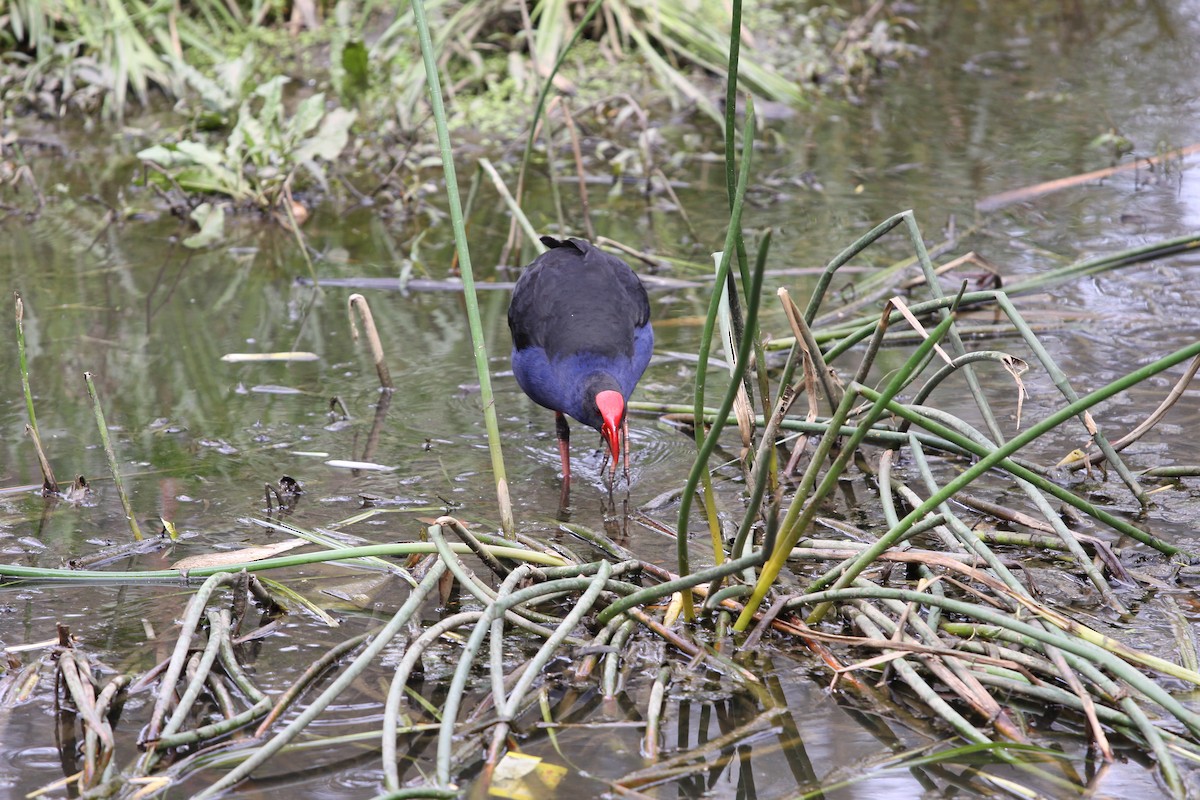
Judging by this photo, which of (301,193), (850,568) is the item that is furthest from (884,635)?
(301,193)

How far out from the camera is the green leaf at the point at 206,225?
17.6 feet

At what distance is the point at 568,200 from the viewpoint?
5.98 metres

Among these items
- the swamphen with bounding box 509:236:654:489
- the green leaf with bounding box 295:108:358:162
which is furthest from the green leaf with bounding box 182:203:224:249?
the swamphen with bounding box 509:236:654:489

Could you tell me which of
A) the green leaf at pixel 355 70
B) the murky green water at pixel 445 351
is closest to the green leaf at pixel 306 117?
the murky green water at pixel 445 351

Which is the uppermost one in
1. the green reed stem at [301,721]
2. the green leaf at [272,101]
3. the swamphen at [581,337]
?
the green leaf at [272,101]

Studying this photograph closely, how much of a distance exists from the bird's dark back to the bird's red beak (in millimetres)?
188

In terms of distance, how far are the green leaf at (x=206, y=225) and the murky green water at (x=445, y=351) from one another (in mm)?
76

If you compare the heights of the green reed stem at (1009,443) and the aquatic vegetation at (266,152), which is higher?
the aquatic vegetation at (266,152)

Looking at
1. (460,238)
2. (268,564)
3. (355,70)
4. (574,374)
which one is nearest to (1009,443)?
(460,238)

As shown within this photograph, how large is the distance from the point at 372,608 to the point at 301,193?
12.8ft

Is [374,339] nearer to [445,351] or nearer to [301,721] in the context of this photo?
[445,351]

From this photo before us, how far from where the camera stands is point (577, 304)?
11.4 feet

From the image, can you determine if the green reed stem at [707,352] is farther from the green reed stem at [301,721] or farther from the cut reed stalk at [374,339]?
the cut reed stalk at [374,339]

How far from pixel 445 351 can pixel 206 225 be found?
66.2 inches
